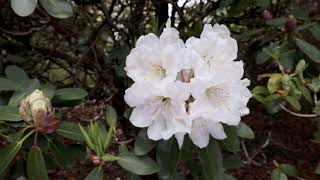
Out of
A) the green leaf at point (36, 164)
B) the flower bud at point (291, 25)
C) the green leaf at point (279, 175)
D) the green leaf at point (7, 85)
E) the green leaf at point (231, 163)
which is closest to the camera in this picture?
the green leaf at point (36, 164)

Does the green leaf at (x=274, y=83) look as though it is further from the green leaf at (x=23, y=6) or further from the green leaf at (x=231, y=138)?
the green leaf at (x=23, y=6)

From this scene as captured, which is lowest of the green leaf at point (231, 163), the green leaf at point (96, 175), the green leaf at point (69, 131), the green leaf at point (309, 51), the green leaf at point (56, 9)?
the green leaf at point (231, 163)

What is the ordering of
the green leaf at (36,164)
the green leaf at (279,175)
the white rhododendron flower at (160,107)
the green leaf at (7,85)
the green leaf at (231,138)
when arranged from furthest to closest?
the green leaf at (279,175)
the green leaf at (7,85)
the green leaf at (231,138)
the green leaf at (36,164)
the white rhododendron flower at (160,107)

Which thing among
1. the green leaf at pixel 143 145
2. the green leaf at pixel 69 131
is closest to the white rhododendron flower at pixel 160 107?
the green leaf at pixel 143 145

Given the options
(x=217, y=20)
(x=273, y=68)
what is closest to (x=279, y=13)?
(x=217, y=20)

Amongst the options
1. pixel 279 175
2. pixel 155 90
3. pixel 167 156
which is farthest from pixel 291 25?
pixel 155 90

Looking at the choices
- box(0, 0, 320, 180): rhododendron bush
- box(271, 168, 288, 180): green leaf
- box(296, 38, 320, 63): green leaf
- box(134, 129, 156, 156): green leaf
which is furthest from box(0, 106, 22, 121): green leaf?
box(296, 38, 320, 63): green leaf

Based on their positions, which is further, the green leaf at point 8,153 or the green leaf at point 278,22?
the green leaf at point 278,22

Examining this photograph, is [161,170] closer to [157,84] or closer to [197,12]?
[157,84]
